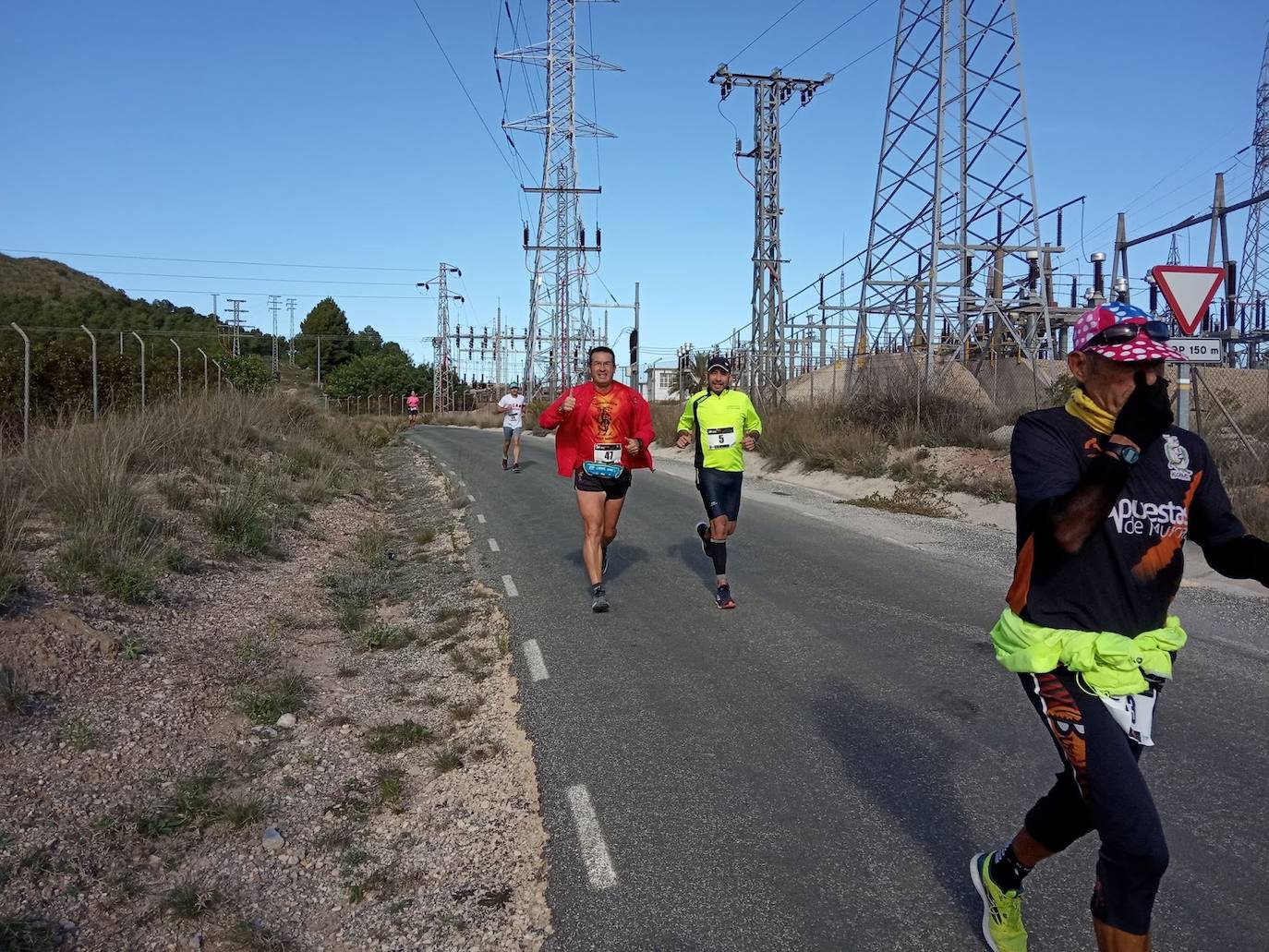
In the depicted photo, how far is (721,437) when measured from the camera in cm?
814

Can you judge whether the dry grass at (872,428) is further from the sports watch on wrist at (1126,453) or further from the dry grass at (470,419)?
the dry grass at (470,419)

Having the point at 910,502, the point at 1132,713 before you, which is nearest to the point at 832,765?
the point at 1132,713

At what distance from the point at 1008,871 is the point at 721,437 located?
5.45 meters

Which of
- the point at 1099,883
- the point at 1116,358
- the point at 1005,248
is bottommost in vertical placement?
the point at 1099,883

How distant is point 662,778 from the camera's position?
442 centimetres

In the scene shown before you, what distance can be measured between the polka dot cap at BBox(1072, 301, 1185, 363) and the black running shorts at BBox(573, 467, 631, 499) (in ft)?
17.5

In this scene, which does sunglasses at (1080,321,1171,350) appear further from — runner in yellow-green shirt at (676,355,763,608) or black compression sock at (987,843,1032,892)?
runner in yellow-green shirt at (676,355,763,608)

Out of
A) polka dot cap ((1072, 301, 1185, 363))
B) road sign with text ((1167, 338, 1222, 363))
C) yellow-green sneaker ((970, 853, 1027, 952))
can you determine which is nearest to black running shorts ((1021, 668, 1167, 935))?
yellow-green sneaker ((970, 853, 1027, 952))

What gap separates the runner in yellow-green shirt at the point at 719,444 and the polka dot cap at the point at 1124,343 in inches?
213

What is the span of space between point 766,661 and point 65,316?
6739cm

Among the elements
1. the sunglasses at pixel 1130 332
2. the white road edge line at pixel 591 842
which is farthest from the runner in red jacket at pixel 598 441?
the sunglasses at pixel 1130 332

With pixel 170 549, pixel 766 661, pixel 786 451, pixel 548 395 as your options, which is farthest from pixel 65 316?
pixel 766 661

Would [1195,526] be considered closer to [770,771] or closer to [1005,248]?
[770,771]

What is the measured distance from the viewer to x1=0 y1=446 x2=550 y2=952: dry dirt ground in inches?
131
